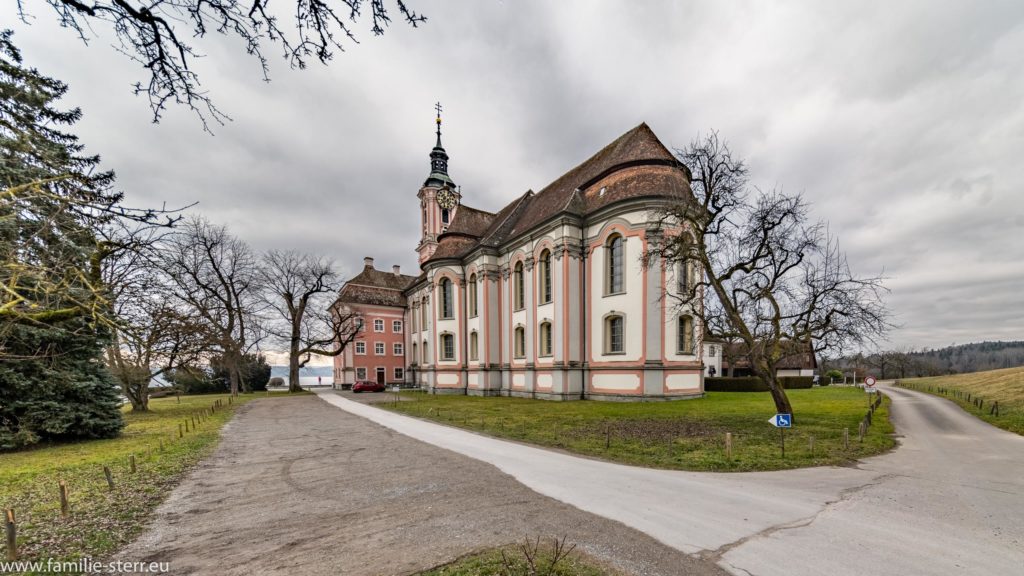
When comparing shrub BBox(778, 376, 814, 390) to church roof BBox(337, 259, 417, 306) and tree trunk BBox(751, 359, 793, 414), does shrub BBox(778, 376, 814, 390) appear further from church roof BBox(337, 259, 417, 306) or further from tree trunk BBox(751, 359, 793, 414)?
church roof BBox(337, 259, 417, 306)

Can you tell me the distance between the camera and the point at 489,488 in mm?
6730

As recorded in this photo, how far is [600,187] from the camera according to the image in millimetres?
25047

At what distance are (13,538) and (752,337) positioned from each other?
16843 mm

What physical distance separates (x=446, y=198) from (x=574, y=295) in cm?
2872

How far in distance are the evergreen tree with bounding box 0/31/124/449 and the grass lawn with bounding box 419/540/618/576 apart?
199 inches

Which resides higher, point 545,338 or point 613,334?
point 613,334

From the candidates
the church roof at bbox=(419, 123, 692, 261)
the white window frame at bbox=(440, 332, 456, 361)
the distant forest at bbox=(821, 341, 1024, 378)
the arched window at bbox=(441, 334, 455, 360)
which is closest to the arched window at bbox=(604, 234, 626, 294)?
the church roof at bbox=(419, 123, 692, 261)

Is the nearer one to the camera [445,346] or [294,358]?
[445,346]

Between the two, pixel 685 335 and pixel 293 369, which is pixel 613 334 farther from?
pixel 293 369

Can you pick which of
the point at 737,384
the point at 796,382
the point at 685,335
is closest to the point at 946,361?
the point at 796,382

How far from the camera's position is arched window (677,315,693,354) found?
853 inches

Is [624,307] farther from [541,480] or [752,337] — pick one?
[541,480]

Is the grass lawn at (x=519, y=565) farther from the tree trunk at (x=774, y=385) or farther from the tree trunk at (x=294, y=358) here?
the tree trunk at (x=294, y=358)

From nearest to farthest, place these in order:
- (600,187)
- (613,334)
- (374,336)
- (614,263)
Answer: (613,334), (614,263), (600,187), (374,336)
